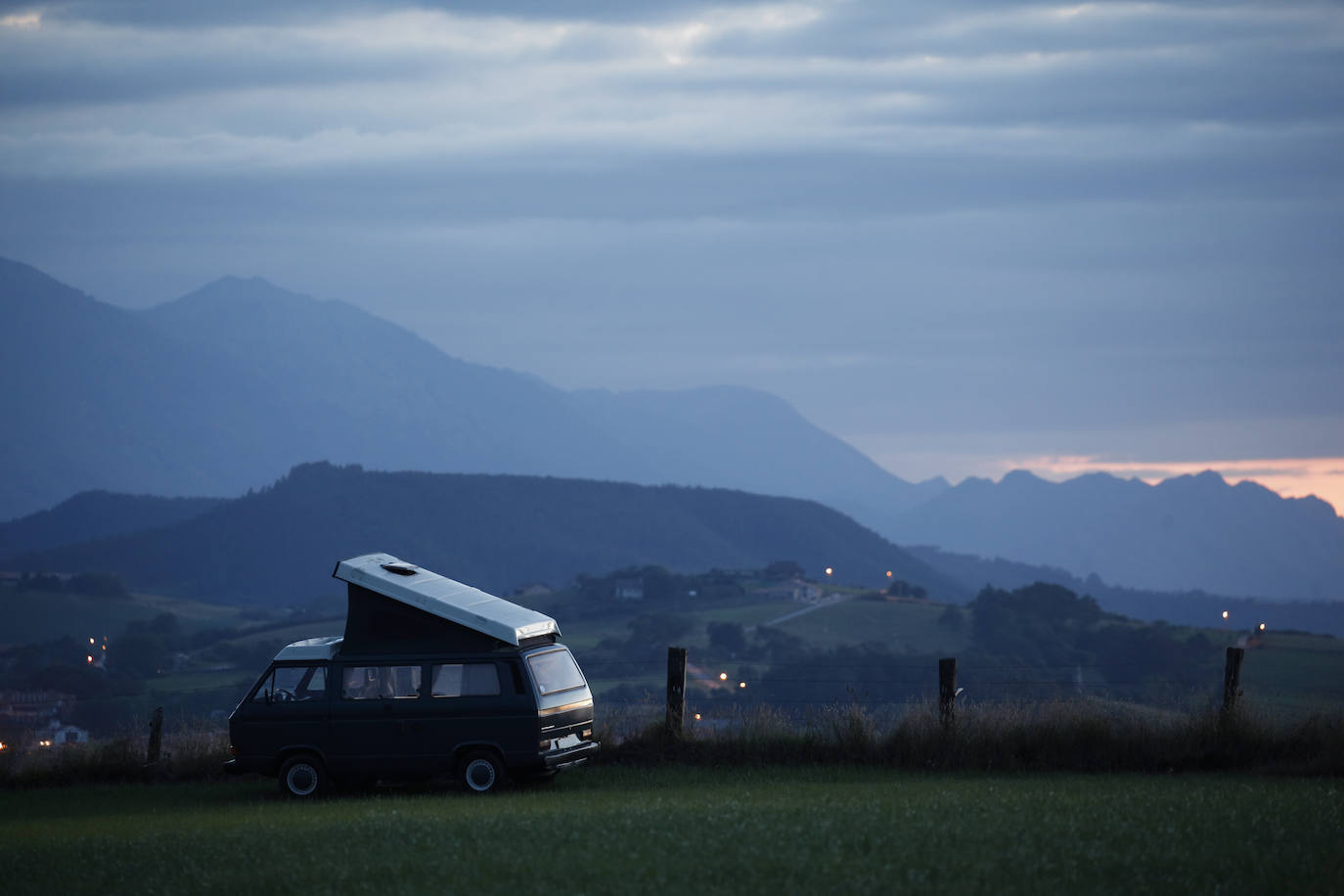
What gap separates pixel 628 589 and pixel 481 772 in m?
134

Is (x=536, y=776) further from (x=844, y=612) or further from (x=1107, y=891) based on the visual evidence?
(x=844, y=612)

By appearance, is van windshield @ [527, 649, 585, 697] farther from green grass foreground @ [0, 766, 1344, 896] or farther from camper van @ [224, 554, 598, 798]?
green grass foreground @ [0, 766, 1344, 896]

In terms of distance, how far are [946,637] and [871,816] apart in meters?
100

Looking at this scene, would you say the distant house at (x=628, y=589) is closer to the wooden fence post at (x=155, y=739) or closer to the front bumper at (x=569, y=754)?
the wooden fence post at (x=155, y=739)

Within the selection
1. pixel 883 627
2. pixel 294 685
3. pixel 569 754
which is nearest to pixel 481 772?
pixel 569 754

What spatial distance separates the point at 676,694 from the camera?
18906 millimetres

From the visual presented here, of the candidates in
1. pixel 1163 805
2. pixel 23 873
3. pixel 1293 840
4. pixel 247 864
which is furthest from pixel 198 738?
pixel 1293 840

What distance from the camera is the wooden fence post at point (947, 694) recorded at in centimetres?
1786

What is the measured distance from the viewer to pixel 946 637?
357ft

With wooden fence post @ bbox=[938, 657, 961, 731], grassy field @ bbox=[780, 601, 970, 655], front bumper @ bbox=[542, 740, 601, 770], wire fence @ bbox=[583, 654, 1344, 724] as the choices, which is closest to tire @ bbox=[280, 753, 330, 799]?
front bumper @ bbox=[542, 740, 601, 770]

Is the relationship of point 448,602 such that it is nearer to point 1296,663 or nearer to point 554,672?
point 554,672

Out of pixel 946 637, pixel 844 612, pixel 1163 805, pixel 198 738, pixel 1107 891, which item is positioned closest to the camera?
pixel 1107 891

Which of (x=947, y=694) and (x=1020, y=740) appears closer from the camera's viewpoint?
(x=1020, y=740)

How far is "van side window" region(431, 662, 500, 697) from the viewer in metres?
16.5
